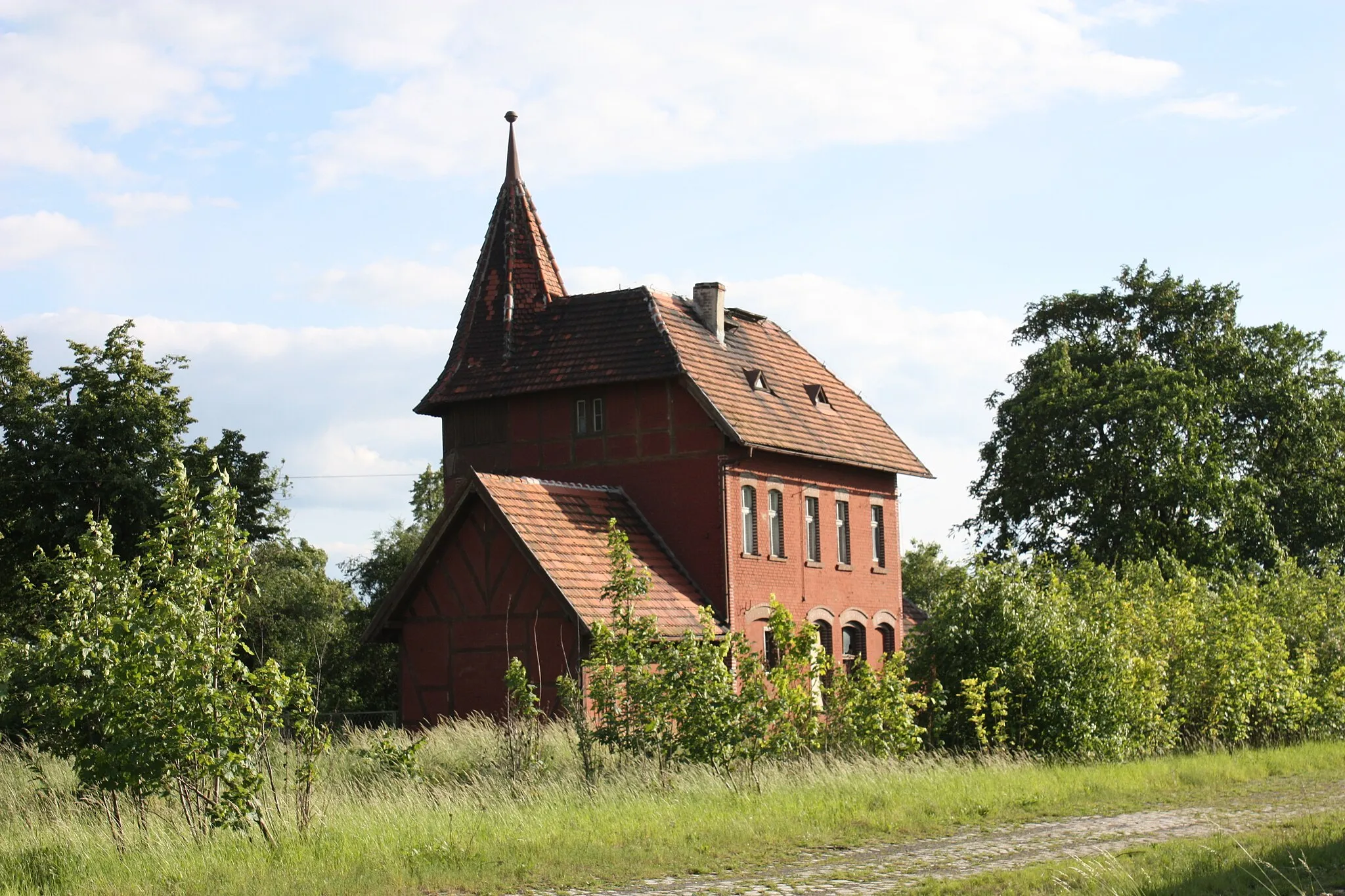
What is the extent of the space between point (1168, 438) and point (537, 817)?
29927mm

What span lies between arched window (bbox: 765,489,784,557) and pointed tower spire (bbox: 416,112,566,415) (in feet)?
21.1

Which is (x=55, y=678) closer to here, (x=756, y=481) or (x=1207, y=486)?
(x=756, y=481)

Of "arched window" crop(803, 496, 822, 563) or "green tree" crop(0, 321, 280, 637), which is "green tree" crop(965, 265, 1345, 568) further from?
"green tree" crop(0, 321, 280, 637)

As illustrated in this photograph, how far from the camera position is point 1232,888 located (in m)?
10.5

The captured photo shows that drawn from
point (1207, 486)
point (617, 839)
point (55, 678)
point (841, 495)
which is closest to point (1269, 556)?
point (1207, 486)

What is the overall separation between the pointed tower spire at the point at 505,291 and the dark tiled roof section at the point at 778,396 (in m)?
2.93

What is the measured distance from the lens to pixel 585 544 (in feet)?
91.8

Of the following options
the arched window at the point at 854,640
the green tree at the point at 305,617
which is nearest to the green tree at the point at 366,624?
the green tree at the point at 305,617

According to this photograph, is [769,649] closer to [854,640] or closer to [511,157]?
[854,640]

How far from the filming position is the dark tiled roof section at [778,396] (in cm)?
3156

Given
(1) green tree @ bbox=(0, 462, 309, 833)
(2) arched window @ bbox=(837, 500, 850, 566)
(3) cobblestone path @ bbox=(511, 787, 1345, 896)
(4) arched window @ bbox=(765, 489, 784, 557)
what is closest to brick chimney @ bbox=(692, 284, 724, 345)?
(4) arched window @ bbox=(765, 489, 784, 557)

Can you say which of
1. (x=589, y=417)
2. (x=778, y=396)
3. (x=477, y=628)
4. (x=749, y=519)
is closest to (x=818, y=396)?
(x=778, y=396)

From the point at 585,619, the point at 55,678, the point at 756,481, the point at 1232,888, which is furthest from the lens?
the point at 756,481

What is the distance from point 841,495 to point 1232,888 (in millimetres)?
24174
